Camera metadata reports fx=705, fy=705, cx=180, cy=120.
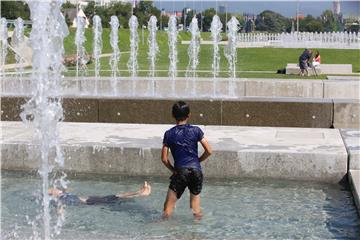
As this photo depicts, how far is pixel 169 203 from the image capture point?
682 centimetres

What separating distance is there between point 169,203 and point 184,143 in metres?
0.68

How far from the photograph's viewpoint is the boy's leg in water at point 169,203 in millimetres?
6766

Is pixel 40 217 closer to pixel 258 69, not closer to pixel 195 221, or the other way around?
pixel 195 221

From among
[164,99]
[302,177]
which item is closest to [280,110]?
[164,99]

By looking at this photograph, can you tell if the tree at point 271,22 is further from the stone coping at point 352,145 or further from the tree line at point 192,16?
the stone coping at point 352,145

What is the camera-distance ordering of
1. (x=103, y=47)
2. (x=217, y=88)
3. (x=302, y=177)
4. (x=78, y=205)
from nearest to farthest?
(x=78, y=205)
(x=302, y=177)
(x=217, y=88)
(x=103, y=47)

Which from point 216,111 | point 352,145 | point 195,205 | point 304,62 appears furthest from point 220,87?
point 195,205

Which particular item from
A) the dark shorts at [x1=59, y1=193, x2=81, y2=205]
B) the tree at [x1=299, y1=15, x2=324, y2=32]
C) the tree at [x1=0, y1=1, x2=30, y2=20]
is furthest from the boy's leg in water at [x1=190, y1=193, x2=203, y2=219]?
the tree at [x1=299, y1=15, x2=324, y2=32]

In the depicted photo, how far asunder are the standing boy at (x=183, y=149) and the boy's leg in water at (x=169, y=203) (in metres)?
0.02

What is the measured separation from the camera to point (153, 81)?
1917 centimetres

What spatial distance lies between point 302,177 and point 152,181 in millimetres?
1882

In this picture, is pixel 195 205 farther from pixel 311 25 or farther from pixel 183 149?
pixel 311 25

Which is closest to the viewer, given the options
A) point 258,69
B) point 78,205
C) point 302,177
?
point 78,205

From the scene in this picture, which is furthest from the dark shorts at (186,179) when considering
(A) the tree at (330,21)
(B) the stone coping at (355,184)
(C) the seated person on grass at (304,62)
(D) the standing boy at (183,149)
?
(A) the tree at (330,21)
